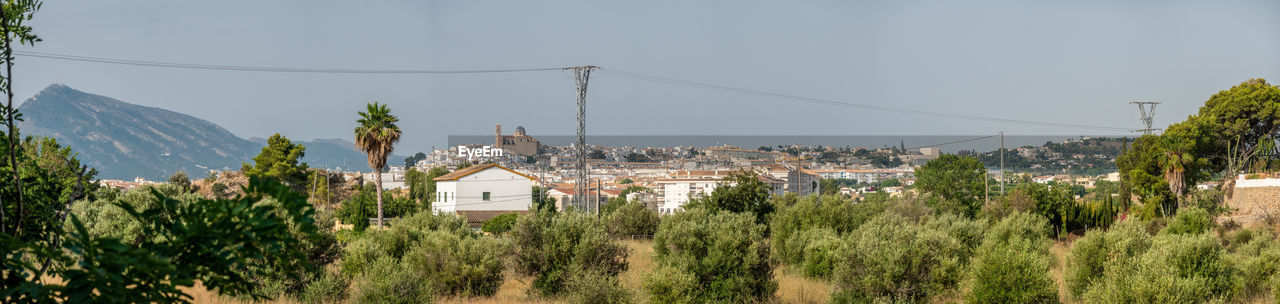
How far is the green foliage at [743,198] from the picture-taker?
2847 cm

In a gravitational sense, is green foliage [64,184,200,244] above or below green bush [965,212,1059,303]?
above

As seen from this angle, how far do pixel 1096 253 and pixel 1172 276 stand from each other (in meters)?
5.76

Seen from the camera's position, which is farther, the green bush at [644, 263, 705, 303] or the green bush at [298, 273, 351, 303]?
the green bush at [644, 263, 705, 303]

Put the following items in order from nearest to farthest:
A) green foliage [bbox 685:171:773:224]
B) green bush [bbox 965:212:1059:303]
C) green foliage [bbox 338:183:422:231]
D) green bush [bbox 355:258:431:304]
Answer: green bush [bbox 355:258:431:304]
green bush [bbox 965:212:1059:303]
green foliage [bbox 685:171:773:224]
green foliage [bbox 338:183:422:231]

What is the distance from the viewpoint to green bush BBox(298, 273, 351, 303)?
48.5ft

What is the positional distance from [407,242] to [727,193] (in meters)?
12.2

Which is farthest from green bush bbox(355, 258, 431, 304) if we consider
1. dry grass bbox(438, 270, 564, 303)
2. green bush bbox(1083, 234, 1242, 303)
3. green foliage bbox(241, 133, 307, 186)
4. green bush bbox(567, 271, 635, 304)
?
green foliage bbox(241, 133, 307, 186)

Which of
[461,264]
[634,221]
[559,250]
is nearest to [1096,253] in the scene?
[559,250]

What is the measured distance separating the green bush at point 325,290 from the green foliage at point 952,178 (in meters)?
39.4

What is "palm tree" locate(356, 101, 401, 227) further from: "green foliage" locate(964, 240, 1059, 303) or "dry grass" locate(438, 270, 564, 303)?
"green foliage" locate(964, 240, 1059, 303)

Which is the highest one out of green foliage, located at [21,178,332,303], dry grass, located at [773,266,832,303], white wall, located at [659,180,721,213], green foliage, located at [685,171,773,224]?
green foliage, located at [21,178,332,303]

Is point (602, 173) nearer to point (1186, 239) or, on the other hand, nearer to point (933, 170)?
point (933, 170)

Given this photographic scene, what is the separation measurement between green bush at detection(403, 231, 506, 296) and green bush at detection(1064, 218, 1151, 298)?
1287 centimetres

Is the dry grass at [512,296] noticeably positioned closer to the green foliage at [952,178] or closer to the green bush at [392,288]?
the green bush at [392,288]
